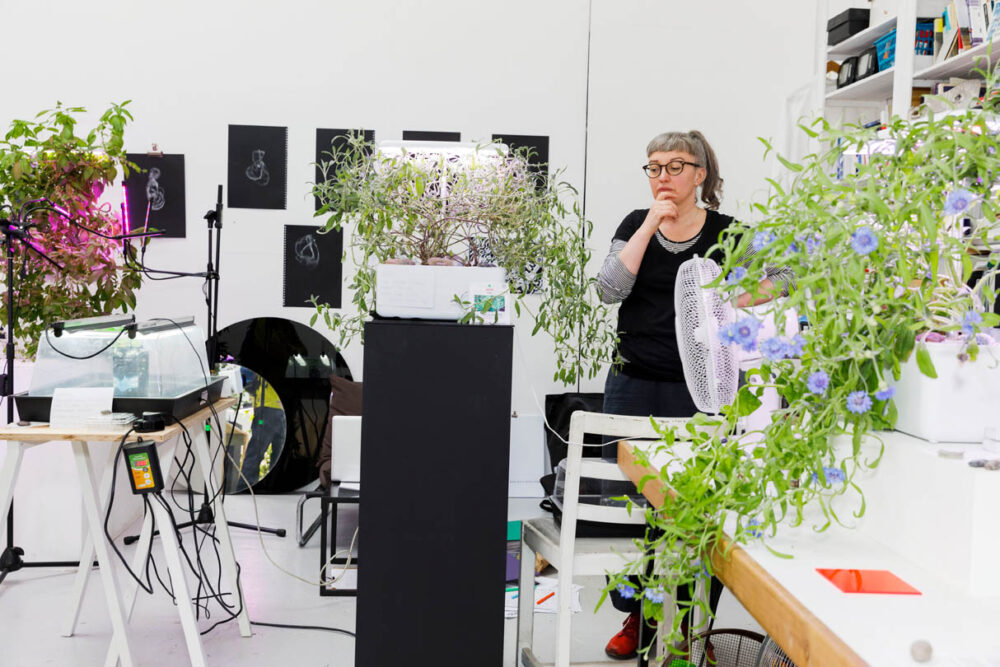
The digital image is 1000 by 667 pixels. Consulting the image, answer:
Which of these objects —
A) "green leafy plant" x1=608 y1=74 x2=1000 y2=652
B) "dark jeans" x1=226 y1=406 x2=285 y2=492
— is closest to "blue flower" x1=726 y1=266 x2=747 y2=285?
"green leafy plant" x1=608 y1=74 x2=1000 y2=652

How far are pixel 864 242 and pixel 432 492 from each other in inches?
49.3

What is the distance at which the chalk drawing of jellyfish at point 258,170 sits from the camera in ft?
15.8

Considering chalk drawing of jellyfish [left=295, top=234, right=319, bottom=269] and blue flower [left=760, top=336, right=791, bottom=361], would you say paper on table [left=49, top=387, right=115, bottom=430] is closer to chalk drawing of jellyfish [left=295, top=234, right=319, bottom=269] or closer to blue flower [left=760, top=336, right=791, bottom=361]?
blue flower [left=760, top=336, right=791, bottom=361]

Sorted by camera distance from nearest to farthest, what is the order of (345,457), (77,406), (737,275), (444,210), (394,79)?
(737,275), (444,210), (77,406), (345,457), (394,79)

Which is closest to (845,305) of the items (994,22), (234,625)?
(234,625)

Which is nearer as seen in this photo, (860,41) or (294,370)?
(860,41)

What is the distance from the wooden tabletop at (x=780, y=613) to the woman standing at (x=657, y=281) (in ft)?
4.41

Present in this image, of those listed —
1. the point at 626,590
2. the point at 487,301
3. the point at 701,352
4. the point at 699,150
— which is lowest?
the point at 626,590

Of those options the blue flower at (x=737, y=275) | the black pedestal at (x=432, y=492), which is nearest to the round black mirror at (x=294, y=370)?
the black pedestal at (x=432, y=492)

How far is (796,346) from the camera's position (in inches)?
45.6

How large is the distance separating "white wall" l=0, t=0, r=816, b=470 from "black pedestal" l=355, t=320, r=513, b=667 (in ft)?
9.09

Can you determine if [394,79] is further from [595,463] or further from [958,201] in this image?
[958,201]

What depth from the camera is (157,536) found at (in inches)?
156

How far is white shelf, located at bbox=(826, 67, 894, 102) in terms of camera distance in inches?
167
